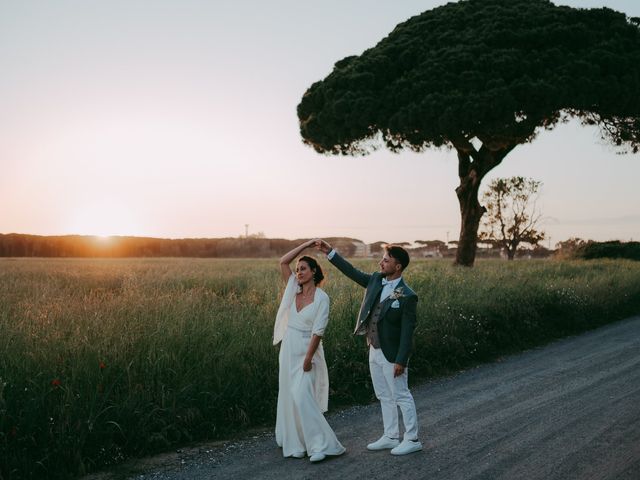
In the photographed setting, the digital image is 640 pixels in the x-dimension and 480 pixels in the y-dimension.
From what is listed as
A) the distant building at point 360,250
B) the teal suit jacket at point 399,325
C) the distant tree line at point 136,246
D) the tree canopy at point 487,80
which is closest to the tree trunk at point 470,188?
the tree canopy at point 487,80

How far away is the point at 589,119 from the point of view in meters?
23.0

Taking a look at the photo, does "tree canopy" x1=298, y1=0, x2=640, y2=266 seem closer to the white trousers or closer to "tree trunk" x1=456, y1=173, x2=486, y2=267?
"tree trunk" x1=456, y1=173, x2=486, y2=267

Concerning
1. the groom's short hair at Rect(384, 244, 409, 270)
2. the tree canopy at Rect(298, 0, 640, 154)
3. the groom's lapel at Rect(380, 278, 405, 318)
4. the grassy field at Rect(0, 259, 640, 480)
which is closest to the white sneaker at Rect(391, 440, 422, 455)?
the groom's lapel at Rect(380, 278, 405, 318)

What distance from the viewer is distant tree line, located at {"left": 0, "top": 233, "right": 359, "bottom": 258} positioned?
58906mm

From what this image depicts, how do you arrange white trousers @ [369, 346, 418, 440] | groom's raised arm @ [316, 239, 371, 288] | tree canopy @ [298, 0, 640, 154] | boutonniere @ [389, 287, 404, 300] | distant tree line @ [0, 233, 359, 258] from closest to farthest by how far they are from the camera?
white trousers @ [369, 346, 418, 440] → boutonniere @ [389, 287, 404, 300] → groom's raised arm @ [316, 239, 371, 288] → tree canopy @ [298, 0, 640, 154] → distant tree line @ [0, 233, 359, 258]

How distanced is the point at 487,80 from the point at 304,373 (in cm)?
1648

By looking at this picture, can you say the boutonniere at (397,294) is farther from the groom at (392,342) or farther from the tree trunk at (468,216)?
the tree trunk at (468,216)

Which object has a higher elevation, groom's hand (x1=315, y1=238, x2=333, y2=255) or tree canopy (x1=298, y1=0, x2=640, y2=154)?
tree canopy (x1=298, y1=0, x2=640, y2=154)

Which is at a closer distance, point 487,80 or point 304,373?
point 304,373

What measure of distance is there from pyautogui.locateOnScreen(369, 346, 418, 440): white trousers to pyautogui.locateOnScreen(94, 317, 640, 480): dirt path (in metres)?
0.27

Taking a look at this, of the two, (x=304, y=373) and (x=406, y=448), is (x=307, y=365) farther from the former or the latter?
(x=406, y=448)

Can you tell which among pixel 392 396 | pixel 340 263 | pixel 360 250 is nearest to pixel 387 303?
pixel 340 263

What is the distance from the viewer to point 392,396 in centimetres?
583

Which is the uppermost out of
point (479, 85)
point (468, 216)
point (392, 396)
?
point (479, 85)
